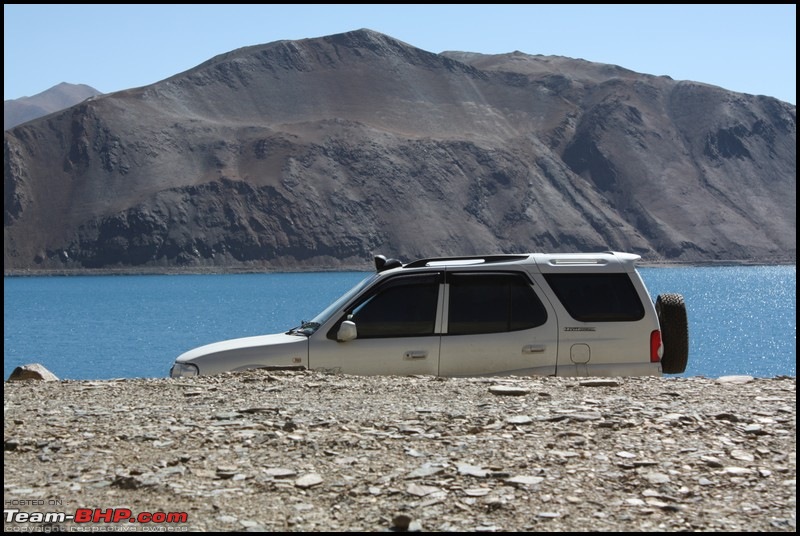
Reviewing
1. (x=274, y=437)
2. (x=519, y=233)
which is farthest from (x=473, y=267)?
(x=519, y=233)

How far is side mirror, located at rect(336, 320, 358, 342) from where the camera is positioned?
34.6ft

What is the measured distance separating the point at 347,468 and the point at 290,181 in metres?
179

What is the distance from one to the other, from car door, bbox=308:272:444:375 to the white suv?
0.01 m

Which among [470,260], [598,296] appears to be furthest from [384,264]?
[598,296]

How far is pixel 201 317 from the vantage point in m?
107

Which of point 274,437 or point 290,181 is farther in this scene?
point 290,181

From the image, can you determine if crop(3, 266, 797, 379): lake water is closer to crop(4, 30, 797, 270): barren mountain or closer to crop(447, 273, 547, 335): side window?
crop(4, 30, 797, 270): barren mountain

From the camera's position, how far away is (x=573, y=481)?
19.8ft

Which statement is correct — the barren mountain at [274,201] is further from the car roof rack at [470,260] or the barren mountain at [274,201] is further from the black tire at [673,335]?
the black tire at [673,335]

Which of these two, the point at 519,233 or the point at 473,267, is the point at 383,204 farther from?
the point at 473,267

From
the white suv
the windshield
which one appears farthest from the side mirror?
the windshield

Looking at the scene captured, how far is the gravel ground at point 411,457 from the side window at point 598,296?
144cm

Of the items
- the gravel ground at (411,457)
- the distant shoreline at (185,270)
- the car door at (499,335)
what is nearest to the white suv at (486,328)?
the car door at (499,335)

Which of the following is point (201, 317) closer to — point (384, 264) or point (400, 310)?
point (384, 264)
